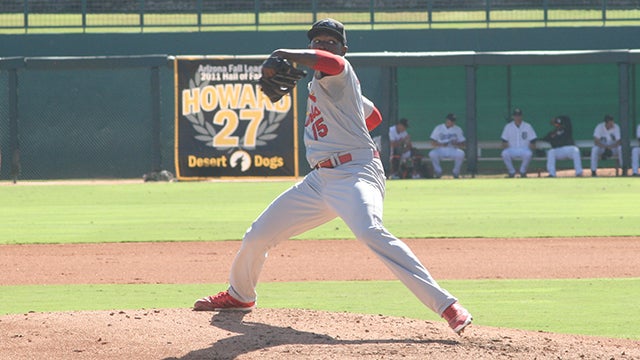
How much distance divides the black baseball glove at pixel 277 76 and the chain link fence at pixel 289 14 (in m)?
23.4

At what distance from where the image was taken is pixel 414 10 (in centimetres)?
3075

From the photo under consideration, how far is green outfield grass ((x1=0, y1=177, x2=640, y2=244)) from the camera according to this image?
13844 mm

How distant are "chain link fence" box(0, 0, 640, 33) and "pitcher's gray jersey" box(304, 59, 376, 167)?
75.4 ft

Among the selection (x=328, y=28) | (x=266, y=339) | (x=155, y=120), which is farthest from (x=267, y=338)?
(x=155, y=120)

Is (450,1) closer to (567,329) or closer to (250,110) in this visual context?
(250,110)

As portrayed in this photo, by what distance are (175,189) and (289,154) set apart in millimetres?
2769

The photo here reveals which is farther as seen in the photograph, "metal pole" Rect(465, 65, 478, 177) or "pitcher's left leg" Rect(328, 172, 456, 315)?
"metal pole" Rect(465, 65, 478, 177)

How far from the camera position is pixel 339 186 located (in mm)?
6332

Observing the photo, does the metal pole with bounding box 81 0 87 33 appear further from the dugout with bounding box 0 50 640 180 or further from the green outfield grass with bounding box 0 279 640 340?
the green outfield grass with bounding box 0 279 640 340

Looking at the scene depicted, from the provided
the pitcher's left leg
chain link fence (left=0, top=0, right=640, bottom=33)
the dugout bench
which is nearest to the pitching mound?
the pitcher's left leg

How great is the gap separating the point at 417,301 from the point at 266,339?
2538 mm

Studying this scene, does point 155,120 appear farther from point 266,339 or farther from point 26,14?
point 266,339

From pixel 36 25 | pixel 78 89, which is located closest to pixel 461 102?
pixel 78 89

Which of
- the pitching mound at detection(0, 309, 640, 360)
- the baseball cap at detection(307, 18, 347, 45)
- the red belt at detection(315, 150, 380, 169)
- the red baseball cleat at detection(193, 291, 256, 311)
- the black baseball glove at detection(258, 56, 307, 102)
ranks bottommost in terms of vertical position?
the pitching mound at detection(0, 309, 640, 360)
